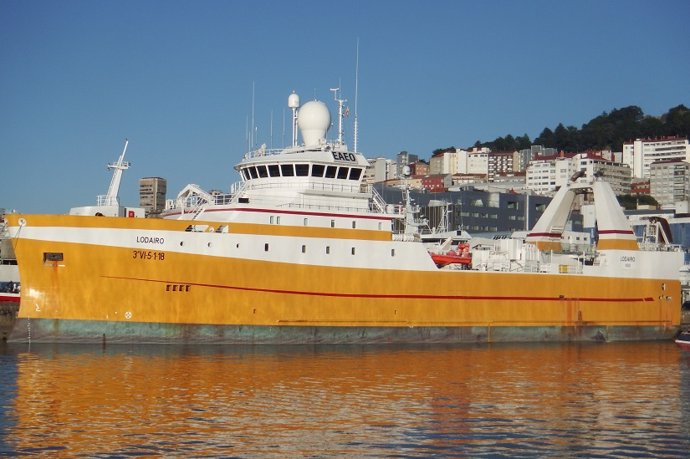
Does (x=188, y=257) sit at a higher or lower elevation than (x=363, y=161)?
lower

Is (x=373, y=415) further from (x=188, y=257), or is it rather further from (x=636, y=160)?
(x=636, y=160)

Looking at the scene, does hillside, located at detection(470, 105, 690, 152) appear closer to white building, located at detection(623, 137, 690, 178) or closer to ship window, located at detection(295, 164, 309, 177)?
white building, located at detection(623, 137, 690, 178)

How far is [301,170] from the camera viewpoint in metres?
30.9

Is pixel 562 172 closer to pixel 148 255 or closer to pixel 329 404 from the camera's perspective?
pixel 148 255

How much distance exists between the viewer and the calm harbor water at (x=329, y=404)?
1533 cm

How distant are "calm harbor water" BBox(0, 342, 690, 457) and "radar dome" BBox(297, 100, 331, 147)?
8.26 metres

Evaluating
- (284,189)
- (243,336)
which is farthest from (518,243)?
(243,336)

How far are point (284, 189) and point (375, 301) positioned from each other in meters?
4.97

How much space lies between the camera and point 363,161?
31.7 metres

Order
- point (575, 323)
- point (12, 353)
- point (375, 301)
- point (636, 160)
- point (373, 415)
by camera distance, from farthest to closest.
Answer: point (636, 160) < point (575, 323) < point (375, 301) < point (12, 353) < point (373, 415)

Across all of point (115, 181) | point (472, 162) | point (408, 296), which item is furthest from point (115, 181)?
A: point (472, 162)

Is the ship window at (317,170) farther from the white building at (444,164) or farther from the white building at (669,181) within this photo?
the white building at (444,164)

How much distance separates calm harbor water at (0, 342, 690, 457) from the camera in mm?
15328

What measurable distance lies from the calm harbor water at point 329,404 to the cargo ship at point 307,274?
1209 mm
